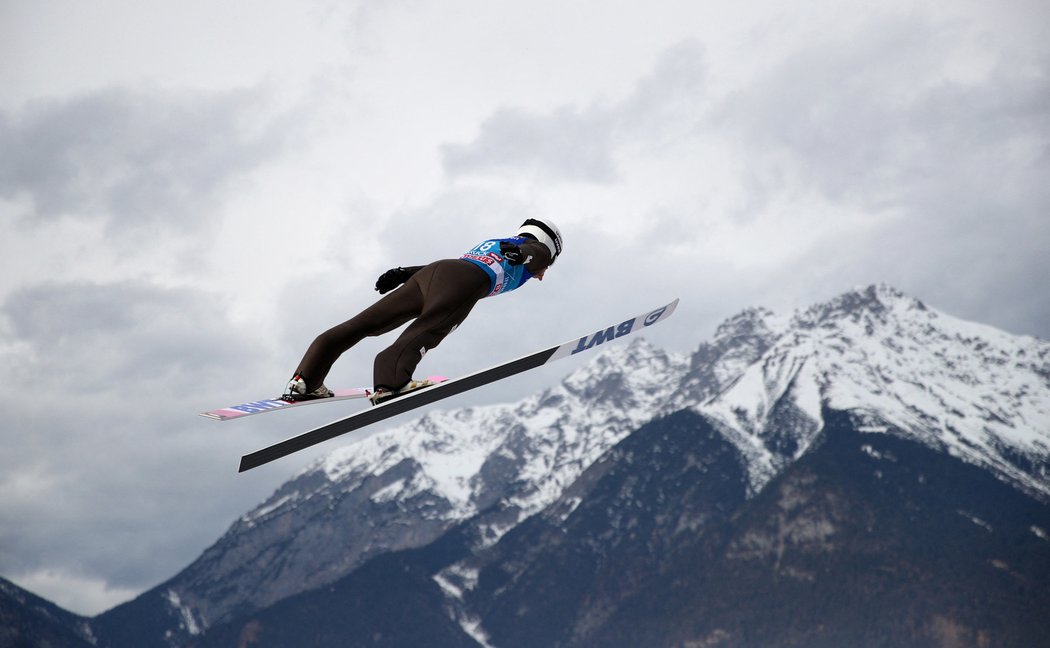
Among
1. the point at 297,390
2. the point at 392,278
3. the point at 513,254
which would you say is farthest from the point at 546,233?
the point at 297,390

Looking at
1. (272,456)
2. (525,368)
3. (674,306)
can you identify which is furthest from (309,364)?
(674,306)

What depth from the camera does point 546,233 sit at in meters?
12.4

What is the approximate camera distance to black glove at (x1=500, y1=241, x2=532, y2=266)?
11.9m

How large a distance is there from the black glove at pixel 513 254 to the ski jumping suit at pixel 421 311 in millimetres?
36

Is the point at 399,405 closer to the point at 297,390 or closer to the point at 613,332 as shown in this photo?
the point at 297,390

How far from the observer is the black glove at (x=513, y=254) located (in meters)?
11.9

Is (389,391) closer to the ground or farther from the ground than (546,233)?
closer to the ground

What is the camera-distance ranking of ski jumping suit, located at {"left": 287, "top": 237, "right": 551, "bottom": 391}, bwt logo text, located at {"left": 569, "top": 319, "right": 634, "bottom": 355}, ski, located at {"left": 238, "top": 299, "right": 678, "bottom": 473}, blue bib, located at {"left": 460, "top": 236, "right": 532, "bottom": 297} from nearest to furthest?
1. ski, located at {"left": 238, "top": 299, "right": 678, "bottom": 473}
2. ski jumping suit, located at {"left": 287, "top": 237, "right": 551, "bottom": 391}
3. blue bib, located at {"left": 460, "top": 236, "right": 532, "bottom": 297}
4. bwt logo text, located at {"left": 569, "top": 319, "right": 634, "bottom": 355}

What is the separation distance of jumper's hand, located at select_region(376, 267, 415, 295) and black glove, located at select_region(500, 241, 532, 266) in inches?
41.3

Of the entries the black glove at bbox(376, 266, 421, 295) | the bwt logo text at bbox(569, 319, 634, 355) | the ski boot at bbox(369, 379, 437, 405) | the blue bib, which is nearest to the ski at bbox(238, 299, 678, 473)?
the ski boot at bbox(369, 379, 437, 405)

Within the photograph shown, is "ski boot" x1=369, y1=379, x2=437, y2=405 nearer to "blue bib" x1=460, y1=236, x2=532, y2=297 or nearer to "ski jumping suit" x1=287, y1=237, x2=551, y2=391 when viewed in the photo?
"ski jumping suit" x1=287, y1=237, x2=551, y2=391

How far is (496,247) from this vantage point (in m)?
12.0

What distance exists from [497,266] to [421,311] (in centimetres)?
95

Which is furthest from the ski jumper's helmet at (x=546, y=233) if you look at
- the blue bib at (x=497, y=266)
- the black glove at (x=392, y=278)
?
the black glove at (x=392, y=278)
